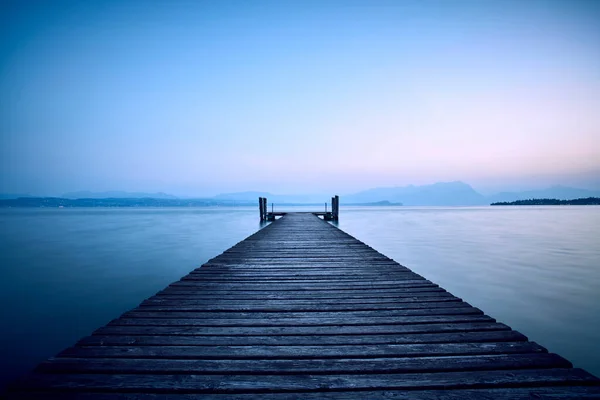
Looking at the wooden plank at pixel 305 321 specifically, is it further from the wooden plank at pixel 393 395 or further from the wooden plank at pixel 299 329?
the wooden plank at pixel 393 395

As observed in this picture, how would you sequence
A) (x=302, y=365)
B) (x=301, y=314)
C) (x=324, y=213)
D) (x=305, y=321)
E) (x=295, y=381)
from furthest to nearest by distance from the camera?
1. (x=324, y=213)
2. (x=301, y=314)
3. (x=305, y=321)
4. (x=302, y=365)
5. (x=295, y=381)

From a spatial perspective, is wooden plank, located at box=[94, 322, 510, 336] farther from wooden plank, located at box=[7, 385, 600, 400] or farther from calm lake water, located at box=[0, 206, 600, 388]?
calm lake water, located at box=[0, 206, 600, 388]

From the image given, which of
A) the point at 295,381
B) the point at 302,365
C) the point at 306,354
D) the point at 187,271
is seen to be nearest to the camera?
the point at 295,381

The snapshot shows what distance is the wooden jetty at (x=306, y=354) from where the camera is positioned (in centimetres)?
204

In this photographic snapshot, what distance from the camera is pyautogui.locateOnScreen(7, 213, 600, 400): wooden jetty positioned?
6.70 feet

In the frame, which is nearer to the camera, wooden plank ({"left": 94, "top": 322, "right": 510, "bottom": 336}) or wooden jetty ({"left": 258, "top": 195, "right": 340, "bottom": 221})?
wooden plank ({"left": 94, "top": 322, "right": 510, "bottom": 336})

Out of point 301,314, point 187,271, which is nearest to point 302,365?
point 301,314

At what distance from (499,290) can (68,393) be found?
1021 cm

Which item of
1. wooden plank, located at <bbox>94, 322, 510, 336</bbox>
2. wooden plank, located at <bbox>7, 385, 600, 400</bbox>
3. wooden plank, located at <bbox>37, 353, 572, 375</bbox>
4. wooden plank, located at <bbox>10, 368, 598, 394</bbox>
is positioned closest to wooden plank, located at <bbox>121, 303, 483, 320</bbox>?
wooden plank, located at <bbox>94, 322, 510, 336</bbox>

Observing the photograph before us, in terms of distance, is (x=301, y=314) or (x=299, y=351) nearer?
(x=299, y=351)

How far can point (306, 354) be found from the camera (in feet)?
8.00

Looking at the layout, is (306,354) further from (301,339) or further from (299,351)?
(301,339)

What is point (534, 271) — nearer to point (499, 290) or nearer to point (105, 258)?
point (499, 290)

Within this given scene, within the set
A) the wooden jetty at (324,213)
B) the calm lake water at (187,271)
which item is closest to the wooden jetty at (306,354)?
the calm lake water at (187,271)
